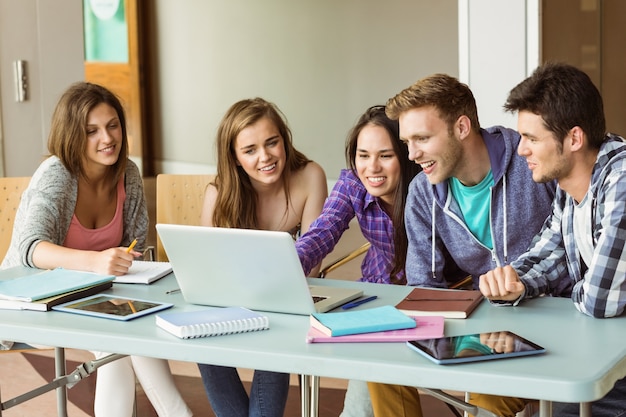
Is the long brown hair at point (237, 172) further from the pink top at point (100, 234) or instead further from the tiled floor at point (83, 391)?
the tiled floor at point (83, 391)

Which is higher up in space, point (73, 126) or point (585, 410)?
point (73, 126)

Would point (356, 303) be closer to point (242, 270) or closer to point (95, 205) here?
point (242, 270)

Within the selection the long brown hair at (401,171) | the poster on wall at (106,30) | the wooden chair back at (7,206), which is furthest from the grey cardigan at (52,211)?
the poster on wall at (106,30)

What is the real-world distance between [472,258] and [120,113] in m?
1.33

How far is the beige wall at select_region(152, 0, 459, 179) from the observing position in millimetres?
7742

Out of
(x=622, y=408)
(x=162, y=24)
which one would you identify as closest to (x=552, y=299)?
(x=622, y=408)

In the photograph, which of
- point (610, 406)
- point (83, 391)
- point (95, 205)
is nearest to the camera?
point (610, 406)

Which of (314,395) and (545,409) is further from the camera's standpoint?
(314,395)

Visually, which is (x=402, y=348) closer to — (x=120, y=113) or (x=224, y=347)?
(x=224, y=347)

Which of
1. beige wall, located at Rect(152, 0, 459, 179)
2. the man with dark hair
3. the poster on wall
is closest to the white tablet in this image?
the man with dark hair

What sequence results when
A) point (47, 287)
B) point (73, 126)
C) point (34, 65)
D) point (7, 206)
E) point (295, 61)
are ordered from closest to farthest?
point (47, 287) < point (73, 126) < point (7, 206) < point (34, 65) < point (295, 61)

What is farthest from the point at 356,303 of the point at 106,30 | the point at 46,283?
the point at 106,30

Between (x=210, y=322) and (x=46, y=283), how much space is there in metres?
0.65

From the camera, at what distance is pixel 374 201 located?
2.82m
